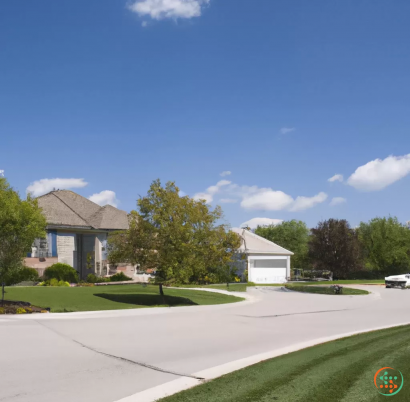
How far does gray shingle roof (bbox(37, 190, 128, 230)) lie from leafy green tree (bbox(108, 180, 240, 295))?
59.8ft

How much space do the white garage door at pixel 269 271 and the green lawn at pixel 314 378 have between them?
124 feet

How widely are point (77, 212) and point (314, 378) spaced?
38148mm

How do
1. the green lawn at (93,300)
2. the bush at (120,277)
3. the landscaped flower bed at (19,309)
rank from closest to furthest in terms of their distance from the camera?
1. the landscaped flower bed at (19,309)
2. the green lawn at (93,300)
3. the bush at (120,277)

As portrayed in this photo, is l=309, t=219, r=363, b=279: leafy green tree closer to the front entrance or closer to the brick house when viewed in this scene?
the brick house

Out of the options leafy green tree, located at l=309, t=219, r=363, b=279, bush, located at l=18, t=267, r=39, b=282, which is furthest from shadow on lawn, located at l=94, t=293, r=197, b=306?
leafy green tree, located at l=309, t=219, r=363, b=279

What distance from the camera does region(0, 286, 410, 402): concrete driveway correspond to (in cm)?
778

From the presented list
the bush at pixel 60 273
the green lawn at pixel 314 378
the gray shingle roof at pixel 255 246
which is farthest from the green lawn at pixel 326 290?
the green lawn at pixel 314 378

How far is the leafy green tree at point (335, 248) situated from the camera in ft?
168

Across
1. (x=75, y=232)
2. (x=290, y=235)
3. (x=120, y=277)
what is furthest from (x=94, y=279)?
(x=290, y=235)

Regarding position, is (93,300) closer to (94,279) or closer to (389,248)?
(94,279)

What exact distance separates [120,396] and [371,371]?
432cm

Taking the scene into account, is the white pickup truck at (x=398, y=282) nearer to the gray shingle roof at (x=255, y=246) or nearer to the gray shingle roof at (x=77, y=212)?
the gray shingle roof at (x=255, y=246)

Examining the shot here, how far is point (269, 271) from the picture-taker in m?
49.8

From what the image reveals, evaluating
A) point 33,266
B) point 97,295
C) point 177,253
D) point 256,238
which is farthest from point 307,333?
point 256,238
